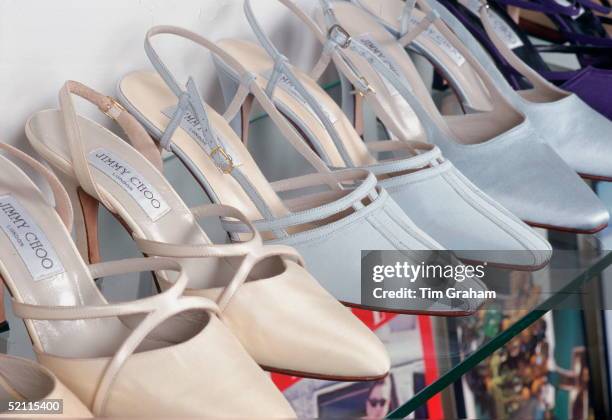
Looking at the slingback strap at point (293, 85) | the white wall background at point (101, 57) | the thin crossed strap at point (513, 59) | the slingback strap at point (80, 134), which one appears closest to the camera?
the slingback strap at point (80, 134)

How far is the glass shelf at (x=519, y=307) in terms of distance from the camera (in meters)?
0.93

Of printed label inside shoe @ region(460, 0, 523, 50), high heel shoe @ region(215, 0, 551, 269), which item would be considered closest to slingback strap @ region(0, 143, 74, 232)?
high heel shoe @ region(215, 0, 551, 269)

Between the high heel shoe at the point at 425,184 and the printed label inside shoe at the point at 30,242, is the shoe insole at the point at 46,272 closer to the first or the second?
the printed label inside shoe at the point at 30,242

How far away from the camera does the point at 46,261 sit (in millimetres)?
940

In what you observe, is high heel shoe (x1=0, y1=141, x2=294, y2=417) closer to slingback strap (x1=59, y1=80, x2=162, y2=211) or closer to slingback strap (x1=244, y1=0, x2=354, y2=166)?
slingback strap (x1=59, y1=80, x2=162, y2=211)

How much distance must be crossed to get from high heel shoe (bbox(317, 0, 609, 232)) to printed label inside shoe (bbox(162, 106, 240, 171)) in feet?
0.77

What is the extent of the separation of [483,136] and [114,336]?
0.67 m

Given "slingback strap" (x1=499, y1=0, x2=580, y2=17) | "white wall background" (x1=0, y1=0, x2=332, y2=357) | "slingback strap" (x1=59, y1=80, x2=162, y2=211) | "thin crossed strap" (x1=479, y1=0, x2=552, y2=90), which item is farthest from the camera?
"slingback strap" (x1=499, y1=0, x2=580, y2=17)

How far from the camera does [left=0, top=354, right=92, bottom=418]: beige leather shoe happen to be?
74 cm

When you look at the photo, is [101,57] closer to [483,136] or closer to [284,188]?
[284,188]

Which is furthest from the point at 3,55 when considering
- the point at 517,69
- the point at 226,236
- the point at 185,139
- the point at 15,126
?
the point at 517,69

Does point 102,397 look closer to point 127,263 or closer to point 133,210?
point 127,263

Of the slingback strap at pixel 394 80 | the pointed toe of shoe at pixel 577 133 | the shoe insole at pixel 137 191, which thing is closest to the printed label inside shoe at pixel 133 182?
the shoe insole at pixel 137 191

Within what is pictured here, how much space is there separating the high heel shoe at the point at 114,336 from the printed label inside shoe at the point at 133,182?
0.07 m
